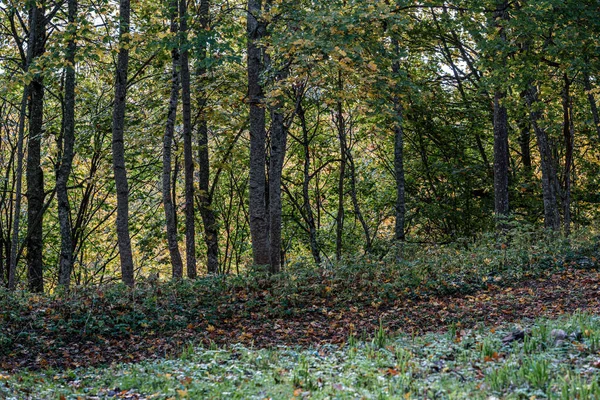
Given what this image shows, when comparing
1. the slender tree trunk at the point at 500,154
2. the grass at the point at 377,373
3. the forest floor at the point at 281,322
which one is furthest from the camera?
the slender tree trunk at the point at 500,154

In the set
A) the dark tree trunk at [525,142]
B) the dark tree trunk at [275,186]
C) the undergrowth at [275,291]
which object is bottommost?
the undergrowth at [275,291]

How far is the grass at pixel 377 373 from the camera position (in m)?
5.15

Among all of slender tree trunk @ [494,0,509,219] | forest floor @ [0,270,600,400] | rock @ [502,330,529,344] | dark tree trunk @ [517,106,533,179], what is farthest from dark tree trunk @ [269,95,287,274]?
dark tree trunk @ [517,106,533,179]

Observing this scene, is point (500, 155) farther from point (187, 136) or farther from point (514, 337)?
point (514, 337)

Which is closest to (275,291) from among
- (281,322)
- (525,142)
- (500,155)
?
(281,322)

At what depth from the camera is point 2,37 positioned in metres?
16.4

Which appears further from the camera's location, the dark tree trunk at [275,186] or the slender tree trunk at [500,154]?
the slender tree trunk at [500,154]

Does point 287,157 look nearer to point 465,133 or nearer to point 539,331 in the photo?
point 465,133

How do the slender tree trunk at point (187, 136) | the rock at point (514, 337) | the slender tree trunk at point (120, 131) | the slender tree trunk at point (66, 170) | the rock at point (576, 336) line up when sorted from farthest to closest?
the slender tree trunk at point (187, 136)
the slender tree trunk at point (66, 170)
the slender tree trunk at point (120, 131)
the rock at point (514, 337)
the rock at point (576, 336)

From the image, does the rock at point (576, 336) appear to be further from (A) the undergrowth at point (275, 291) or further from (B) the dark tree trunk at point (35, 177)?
(B) the dark tree trunk at point (35, 177)

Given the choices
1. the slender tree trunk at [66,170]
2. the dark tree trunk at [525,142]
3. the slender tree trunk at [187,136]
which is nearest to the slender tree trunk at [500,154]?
the dark tree trunk at [525,142]

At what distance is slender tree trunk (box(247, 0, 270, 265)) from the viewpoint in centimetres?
1294

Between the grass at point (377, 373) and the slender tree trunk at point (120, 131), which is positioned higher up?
the slender tree trunk at point (120, 131)

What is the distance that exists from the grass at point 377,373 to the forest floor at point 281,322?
95 cm
